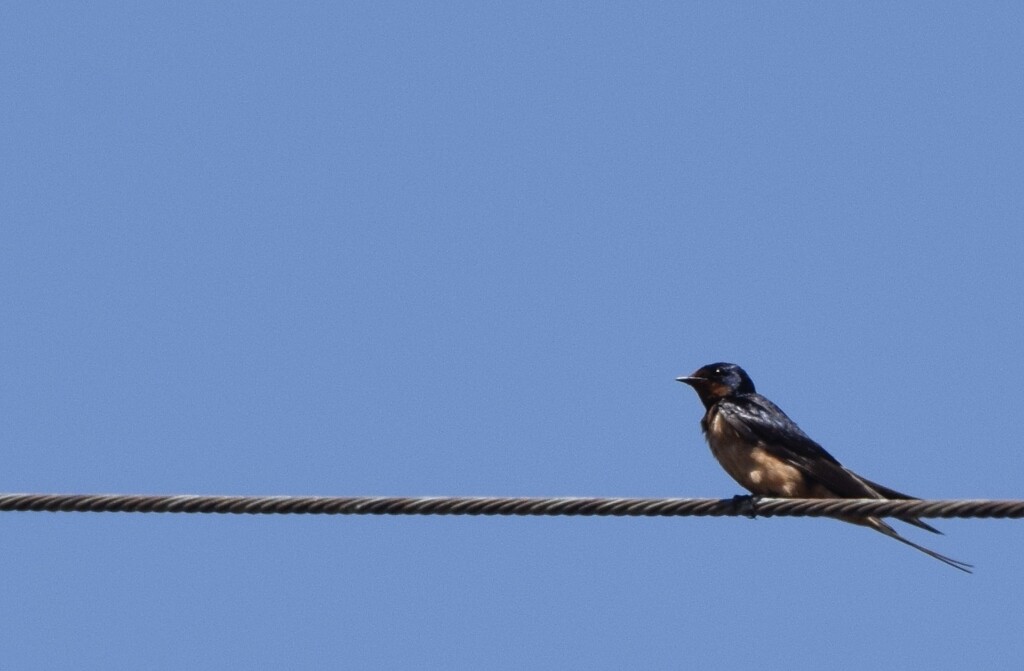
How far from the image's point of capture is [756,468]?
26.5 feet

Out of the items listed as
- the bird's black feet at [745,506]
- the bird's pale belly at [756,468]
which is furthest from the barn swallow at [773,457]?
the bird's black feet at [745,506]

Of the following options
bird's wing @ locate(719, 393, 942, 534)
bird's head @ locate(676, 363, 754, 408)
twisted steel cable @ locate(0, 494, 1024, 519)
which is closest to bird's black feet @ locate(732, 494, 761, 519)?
twisted steel cable @ locate(0, 494, 1024, 519)

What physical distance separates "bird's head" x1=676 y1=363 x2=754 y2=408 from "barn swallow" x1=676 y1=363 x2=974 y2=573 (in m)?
0.40

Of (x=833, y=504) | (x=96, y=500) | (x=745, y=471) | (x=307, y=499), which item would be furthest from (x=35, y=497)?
(x=745, y=471)

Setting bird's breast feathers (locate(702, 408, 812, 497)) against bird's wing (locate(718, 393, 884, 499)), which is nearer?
bird's wing (locate(718, 393, 884, 499))

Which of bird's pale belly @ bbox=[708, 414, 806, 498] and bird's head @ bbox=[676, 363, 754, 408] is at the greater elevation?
bird's head @ bbox=[676, 363, 754, 408]

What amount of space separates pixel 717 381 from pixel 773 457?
1.13 meters

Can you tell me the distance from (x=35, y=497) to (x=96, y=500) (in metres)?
0.18

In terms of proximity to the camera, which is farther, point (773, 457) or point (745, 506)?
point (773, 457)

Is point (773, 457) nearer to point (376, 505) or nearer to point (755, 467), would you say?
point (755, 467)

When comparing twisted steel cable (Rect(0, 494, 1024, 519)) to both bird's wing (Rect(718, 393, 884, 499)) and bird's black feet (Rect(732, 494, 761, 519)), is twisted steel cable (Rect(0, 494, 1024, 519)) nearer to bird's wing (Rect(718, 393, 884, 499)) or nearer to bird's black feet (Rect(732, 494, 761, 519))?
bird's black feet (Rect(732, 494, 761, 519))

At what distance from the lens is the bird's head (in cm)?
906

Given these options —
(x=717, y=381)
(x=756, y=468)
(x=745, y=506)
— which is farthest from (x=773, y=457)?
(x=745, y=506)

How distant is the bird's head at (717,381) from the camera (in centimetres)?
906
